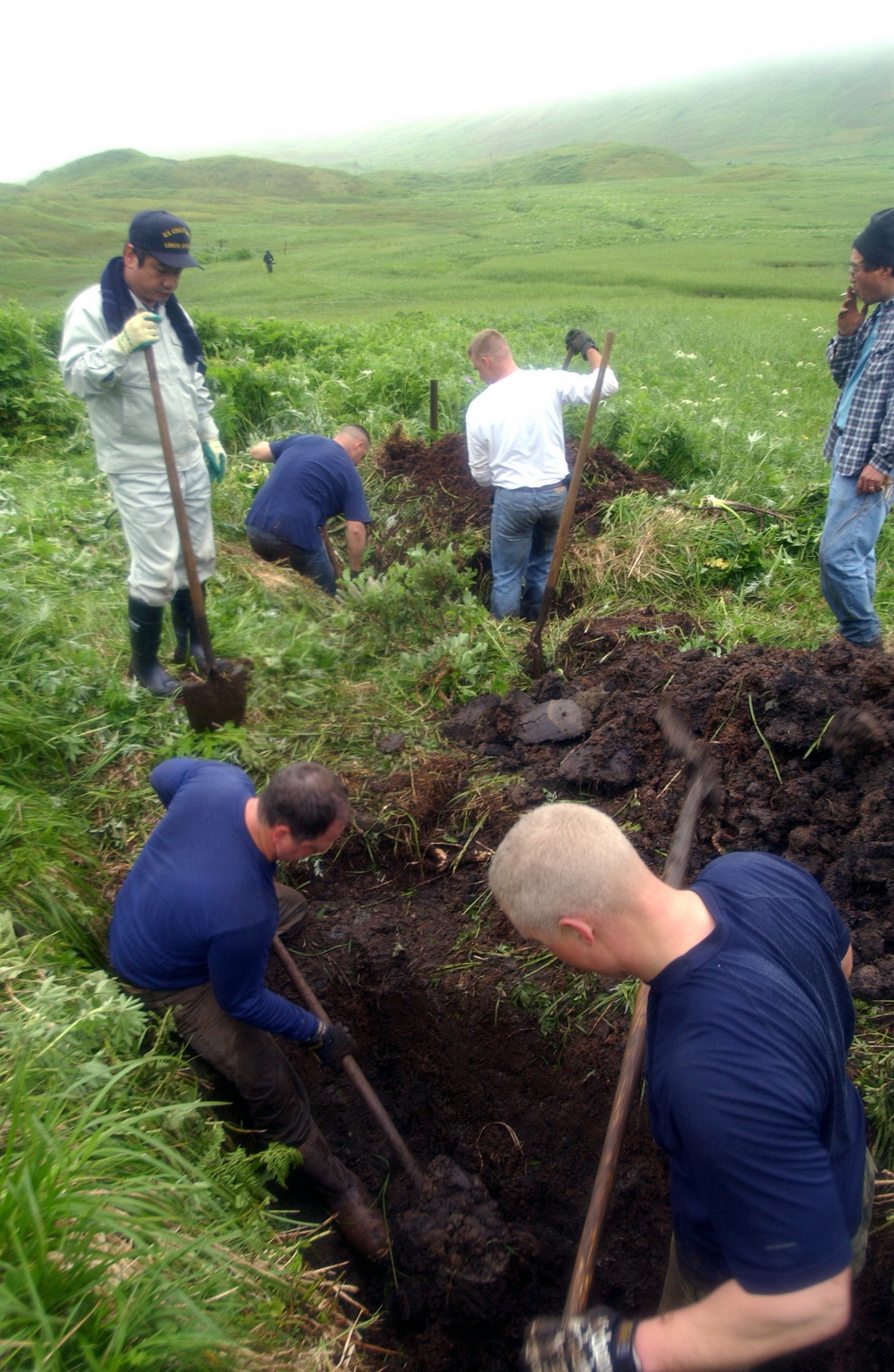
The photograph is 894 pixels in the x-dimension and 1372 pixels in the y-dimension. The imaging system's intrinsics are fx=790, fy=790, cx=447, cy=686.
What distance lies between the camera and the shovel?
13.0ft

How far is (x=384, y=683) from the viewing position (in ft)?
15.9

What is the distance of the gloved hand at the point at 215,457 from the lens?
454 cm

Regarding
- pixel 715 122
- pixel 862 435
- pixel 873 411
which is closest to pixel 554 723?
pixel 862 435

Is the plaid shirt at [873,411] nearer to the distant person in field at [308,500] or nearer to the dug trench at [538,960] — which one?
the dug trench at [538,960]

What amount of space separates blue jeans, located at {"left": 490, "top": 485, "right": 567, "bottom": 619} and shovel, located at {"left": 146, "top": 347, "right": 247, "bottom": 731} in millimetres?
2278

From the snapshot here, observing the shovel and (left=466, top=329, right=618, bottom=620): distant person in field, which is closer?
the shovel

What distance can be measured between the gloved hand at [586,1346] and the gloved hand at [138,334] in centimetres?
380

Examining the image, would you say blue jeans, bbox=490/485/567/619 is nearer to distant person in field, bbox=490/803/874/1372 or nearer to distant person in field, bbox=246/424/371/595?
distant person in field, bbox=246/424/371/595

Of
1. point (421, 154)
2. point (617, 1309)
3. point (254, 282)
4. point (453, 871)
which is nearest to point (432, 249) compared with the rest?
point (254, 282)

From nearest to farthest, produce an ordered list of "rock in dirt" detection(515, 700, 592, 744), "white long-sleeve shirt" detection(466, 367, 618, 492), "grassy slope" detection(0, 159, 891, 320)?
"rock in dirt" detection(515, 700, 592, 744)
"white long-sleeve shirt" detection(466, 367, 618, 492)
"grassy slope" detection(0, 159, 891, 320)

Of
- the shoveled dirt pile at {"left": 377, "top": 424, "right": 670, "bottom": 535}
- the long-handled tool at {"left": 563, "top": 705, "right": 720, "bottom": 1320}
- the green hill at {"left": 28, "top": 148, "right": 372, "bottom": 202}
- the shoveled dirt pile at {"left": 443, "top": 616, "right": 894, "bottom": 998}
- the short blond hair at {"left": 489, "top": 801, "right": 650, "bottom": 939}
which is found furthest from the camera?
the green hill at {"left": 28, "top": 148, "right": 372, "bottom": 202}

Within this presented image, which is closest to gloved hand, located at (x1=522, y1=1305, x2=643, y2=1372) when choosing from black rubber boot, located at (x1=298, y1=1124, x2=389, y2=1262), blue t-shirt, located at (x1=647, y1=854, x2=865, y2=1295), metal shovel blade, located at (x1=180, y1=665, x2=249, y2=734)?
blue t-shirt, located at (x1=647, y1=854, x2=865, y2=1295)

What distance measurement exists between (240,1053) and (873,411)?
13.3 feet

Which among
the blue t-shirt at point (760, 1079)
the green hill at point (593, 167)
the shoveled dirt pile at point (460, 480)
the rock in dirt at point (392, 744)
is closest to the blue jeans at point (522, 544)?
the shoveled dirt pile at point (460, 480)
